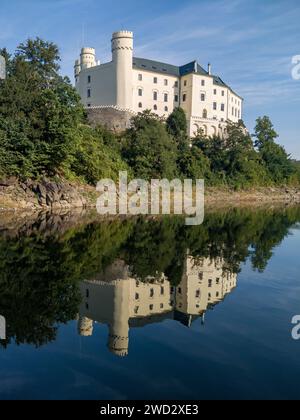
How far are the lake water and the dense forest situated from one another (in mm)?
19269

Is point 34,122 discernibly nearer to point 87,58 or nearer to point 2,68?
point 2,68

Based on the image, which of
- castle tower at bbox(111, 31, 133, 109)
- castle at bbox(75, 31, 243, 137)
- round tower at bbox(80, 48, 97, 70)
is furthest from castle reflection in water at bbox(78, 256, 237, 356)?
round tower at bbox(80, 48, 97, 70)

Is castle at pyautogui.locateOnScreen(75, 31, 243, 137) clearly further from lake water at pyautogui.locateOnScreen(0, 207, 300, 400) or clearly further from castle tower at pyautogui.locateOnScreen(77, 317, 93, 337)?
castle tower at pyautogui.locateOnScreen(77, 317, 93, 337)

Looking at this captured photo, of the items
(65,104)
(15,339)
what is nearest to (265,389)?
(15,339)

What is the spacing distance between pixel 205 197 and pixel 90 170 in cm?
2138

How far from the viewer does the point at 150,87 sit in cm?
6325

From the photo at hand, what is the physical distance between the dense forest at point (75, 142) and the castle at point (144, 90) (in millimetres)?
3988

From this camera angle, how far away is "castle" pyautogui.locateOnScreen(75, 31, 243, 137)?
58.4 m

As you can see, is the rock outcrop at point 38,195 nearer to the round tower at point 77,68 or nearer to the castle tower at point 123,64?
the castle tower at point 123,64

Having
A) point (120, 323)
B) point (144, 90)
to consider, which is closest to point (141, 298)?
point (120, 323)

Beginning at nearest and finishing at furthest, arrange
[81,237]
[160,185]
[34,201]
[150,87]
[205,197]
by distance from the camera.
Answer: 1. [81,237]
2. [34,201]
3. [160,185]
4. [205,197]
5. [150,87]

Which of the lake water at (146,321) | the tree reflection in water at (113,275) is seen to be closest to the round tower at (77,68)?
the tree reflection in water at (113,275)

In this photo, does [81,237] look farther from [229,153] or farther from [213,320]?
[229,153]

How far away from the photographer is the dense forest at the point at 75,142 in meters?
34.2
